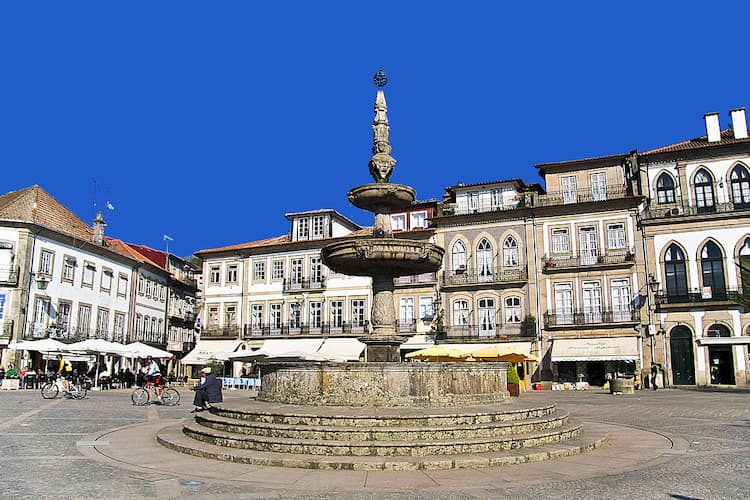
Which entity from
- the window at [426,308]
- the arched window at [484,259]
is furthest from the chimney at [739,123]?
the window at [426,308]

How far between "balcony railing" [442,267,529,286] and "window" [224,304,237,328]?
15616 mm

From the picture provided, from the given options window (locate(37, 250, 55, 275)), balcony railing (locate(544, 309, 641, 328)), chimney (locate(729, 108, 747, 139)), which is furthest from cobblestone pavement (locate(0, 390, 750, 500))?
chimney (locate(729, 108, 747, 139))

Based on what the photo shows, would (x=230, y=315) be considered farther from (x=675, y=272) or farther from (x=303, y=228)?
(x=675, y=272)

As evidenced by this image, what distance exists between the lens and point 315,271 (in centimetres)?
4194

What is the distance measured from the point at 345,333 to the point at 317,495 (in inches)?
1311

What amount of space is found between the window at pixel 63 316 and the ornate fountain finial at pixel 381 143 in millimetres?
29191

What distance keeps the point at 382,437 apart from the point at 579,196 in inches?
1202

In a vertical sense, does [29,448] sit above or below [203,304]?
below

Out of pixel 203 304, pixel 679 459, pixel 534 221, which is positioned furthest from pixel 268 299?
pixel 679 459

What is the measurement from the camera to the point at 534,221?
36.4 meters

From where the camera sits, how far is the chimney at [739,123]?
3450 centimetres

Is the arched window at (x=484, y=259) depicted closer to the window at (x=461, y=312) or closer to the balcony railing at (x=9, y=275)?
the window at (x=461, y=312)

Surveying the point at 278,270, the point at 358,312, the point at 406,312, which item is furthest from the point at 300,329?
the point at 406,312

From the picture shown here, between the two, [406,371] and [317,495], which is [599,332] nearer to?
[406,371]
